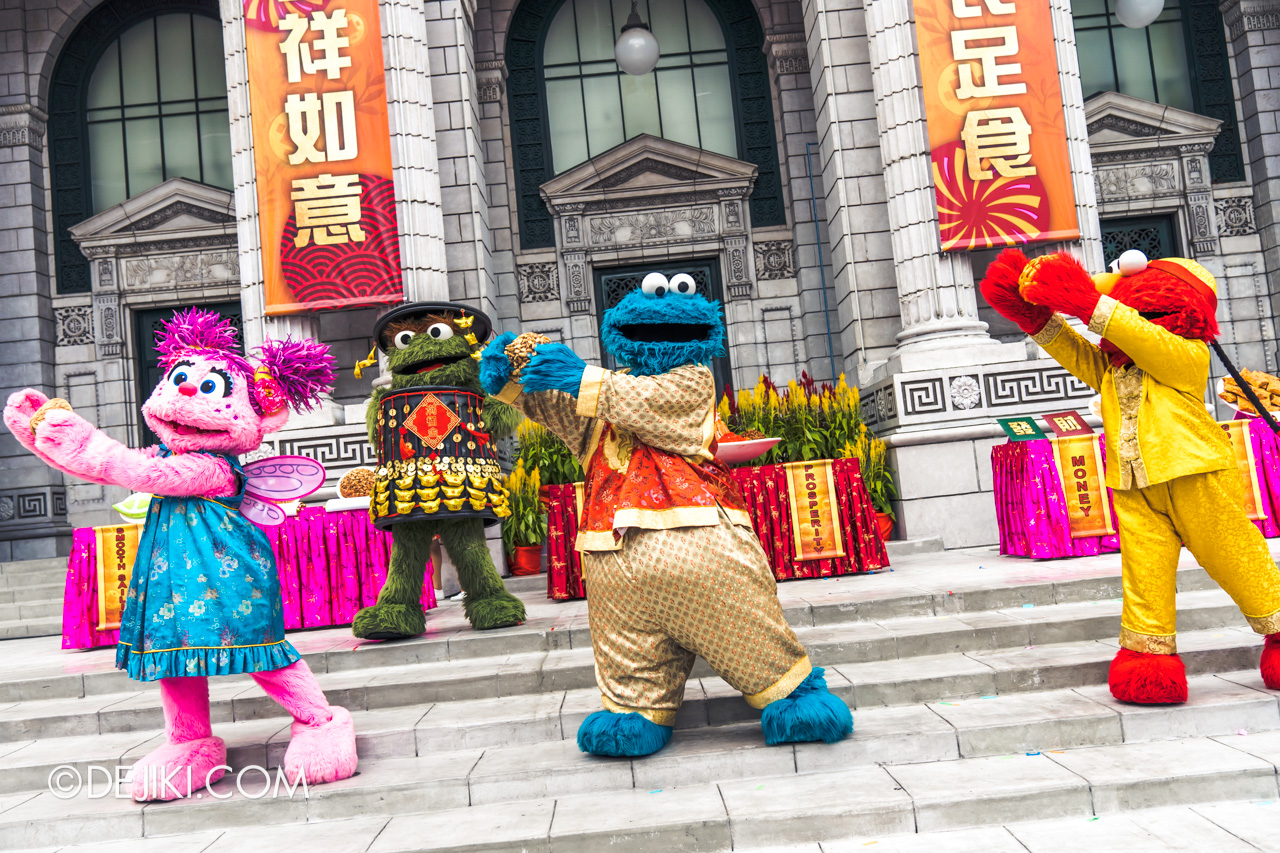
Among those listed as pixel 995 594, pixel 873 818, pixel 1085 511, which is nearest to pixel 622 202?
pixel 1085 511

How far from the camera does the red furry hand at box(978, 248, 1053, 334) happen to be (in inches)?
138

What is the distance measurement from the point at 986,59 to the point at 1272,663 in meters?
6.13

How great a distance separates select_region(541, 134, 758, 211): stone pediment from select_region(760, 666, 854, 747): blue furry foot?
311 inches

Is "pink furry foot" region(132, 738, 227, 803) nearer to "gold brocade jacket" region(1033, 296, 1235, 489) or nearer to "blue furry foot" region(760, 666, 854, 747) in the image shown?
"blue furry foot" region(760, 666, 854, 747)

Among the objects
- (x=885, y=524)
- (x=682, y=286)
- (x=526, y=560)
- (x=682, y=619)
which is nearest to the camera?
(x=682, y=619)

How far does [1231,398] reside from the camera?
6570 mm

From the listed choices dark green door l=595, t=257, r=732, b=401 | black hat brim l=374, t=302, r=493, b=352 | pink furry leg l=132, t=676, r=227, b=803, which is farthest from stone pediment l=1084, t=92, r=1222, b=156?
pink furry leg l=132, t=676, r=227, b=803

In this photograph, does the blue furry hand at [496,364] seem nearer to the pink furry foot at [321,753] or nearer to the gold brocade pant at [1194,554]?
the pink furry foot at [321,753]

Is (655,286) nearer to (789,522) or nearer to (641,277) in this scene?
(789,522)

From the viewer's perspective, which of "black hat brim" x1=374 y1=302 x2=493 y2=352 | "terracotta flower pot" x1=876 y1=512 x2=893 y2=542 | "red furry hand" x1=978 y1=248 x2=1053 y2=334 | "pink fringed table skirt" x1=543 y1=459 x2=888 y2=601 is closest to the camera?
"red furry hand" x1=978 y1=248 x2=1053 y2=334

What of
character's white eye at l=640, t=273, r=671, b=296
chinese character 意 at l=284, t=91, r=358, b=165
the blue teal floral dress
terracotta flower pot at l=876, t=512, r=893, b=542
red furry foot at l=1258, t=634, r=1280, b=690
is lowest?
red furry foot at l=1258, t=634, r=1280, b=690

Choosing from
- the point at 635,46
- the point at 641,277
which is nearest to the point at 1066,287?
the point at 635,46

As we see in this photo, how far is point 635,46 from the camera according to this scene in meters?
8.88

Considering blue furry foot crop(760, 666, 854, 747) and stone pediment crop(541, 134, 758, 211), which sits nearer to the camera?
blue furry foot crop(760, 666, 854, 747)
